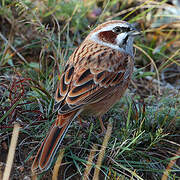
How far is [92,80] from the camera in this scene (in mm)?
3822

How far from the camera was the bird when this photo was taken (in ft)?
11.2

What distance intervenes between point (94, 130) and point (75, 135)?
0.34 meters

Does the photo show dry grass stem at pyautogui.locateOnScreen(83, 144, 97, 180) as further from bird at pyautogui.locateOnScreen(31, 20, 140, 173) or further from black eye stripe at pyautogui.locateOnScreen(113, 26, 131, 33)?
black eye stripe at pyautogui.locateOnScreen(113, 26, 131, 33)

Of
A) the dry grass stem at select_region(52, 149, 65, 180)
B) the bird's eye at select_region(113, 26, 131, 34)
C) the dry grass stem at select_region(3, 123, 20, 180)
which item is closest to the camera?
the dry grass stem at select_region(3, 123, 20, 180)

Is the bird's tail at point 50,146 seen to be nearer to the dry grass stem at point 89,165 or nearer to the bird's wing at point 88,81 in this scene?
the bird's wing at point 88,81

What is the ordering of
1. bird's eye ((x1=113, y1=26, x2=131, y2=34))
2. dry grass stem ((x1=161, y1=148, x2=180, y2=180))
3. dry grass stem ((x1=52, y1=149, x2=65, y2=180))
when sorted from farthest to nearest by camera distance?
bird's eye ((x1=113, y1=26, x2=131, y2=34)), dry grass stem ((x1=161, y1=148, x2=180, y2=180)), dry grass stem ((x1=52, y1=149, x2=65, y2=180))

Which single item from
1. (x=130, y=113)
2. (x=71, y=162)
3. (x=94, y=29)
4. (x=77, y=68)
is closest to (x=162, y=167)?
(x=130, y=113)

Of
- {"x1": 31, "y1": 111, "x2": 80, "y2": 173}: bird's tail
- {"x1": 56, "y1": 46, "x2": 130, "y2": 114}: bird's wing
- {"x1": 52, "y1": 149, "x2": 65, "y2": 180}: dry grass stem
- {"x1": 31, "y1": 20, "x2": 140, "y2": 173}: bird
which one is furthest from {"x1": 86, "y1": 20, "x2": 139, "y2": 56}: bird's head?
{"x1": 52, "y1": 149, "x2": 65, "y2": 180}: dry grass stem

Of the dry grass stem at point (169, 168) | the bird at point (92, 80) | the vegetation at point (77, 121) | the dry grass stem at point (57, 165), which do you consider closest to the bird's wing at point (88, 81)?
the bird at point (92, 80)

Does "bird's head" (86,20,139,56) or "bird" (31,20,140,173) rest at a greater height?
"bird's head" (86,20,139,56)

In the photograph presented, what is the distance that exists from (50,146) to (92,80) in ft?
3.04

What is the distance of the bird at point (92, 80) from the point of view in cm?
342

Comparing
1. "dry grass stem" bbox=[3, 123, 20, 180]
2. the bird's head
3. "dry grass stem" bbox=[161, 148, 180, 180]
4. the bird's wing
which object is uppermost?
the bird's head

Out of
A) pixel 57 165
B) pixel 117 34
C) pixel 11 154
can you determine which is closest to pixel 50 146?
pixel 57 165
